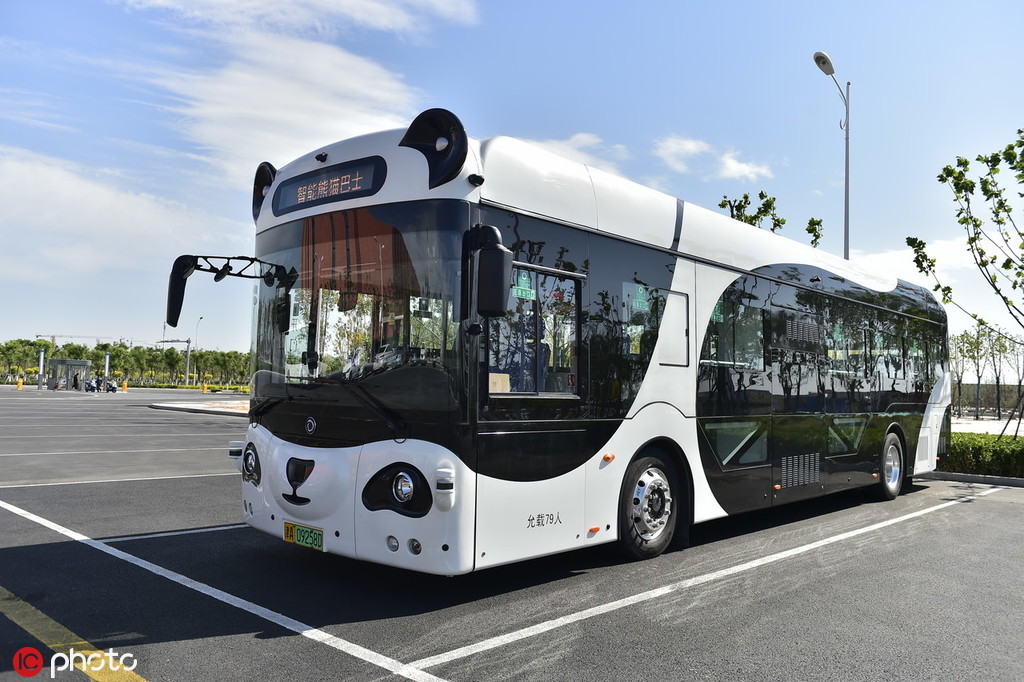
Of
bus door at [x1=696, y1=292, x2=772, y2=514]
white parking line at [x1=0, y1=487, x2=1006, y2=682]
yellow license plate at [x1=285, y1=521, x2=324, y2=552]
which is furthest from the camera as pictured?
bus door at [x1=696, y1=292, x2=772, y2=514]

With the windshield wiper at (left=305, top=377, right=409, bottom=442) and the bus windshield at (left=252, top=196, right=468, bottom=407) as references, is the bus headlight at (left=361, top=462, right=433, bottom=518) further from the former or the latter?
the bus windshield at (left=252, top=196, right=468, bottom=407)

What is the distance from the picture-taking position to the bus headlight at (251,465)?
6234mm

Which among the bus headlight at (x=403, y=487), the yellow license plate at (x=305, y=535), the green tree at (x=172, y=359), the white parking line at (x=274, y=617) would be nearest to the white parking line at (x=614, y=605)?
the white parking line at (x=274, y=617)

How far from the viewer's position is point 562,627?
5043 mm

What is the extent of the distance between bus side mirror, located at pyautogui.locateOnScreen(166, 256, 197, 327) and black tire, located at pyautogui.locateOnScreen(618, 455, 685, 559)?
3854 millimetres

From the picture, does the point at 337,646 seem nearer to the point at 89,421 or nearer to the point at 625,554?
the point at 625,554

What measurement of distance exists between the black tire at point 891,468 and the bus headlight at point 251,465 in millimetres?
8264

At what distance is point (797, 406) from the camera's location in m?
8.71

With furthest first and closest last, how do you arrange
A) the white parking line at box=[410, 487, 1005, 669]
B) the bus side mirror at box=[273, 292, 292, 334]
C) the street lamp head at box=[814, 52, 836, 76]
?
the street lamp head at box=[814, 52, 836, 76], the bus side mirror at box=[273, 292, 292, 334], the white parking line at box=[410, 487, 1005, 669]

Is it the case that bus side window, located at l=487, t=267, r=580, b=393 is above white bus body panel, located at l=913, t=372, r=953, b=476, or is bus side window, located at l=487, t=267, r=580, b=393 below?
above

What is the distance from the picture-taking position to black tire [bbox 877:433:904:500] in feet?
35.4

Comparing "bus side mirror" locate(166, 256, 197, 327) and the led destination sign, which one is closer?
the led destination sign

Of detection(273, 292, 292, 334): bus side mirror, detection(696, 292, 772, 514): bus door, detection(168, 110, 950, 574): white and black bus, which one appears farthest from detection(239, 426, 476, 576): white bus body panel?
detection(696, 292, 772, 514): bus door

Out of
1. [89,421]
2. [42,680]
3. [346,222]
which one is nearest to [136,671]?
[42,680]
